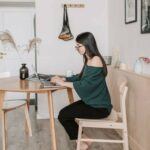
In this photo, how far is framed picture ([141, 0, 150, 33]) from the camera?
8.51 feet

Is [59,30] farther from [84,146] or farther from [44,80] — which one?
[84,146]

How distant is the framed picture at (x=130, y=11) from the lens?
2933mm

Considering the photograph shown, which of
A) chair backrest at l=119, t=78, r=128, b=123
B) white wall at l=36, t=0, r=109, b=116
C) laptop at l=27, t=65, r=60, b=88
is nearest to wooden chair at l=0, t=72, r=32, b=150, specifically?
laptop at l=27, t=65, r=60, b=88

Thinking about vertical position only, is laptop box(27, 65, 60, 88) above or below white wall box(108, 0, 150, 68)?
below

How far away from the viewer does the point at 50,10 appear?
3.97 m

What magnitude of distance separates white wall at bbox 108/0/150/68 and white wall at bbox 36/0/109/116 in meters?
0.19

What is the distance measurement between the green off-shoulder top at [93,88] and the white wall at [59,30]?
1499mm

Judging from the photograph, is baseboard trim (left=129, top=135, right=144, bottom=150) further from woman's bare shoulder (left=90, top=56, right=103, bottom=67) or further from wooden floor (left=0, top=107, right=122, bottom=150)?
woman's bare shoulder (left=90, top=56, right=103, bottom=67)

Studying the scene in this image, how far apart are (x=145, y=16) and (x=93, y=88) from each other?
0.81m

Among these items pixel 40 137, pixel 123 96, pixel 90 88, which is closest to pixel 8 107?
pixel 40 137

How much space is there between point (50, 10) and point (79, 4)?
402 millimetres

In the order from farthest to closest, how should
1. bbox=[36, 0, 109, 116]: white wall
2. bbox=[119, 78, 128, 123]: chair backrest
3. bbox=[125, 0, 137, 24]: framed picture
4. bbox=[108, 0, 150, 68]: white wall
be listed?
bbox=[36, 0, 109, 116]: white wall
bbox=[125, 0, 137, 24]: framed picture
bbox=[108, 0, 150, 68]: white wall
bbox=[119, 78, 128, 123]: chair backrest

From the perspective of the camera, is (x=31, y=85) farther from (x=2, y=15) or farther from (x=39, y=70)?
(x=2, y=15)

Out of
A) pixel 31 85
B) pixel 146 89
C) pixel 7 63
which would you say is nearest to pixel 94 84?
pixel 146 89
